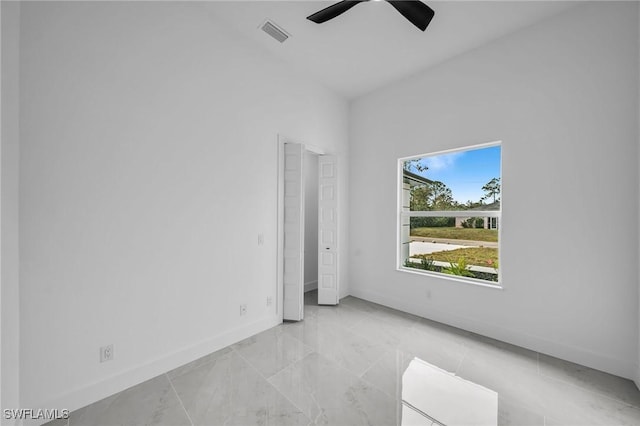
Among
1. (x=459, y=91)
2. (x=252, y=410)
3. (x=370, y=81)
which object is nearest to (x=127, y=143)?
(x=252, y=410)

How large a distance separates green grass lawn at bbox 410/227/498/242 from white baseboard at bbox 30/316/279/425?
2.46m

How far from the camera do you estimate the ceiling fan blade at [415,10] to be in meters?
1.95

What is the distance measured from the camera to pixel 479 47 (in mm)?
2854

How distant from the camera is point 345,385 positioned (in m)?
1.94

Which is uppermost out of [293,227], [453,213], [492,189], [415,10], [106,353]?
[415,10]

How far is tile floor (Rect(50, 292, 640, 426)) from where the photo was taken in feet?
5.39

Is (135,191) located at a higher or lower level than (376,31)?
lower

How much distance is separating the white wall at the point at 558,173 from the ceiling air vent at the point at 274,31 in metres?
1.89

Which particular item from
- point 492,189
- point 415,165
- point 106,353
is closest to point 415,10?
point 415,165

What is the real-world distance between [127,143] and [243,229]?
1.25 m

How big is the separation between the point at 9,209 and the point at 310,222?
3530mm

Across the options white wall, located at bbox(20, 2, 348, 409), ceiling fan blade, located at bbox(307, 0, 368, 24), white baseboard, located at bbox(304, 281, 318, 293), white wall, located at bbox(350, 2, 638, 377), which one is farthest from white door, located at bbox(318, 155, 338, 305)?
ceiling fan blade, located at bbox(307, 0, 368, 24)

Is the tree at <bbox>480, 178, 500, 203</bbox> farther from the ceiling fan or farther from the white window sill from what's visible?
the ceiling fan

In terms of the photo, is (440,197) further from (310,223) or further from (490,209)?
(310,223)
